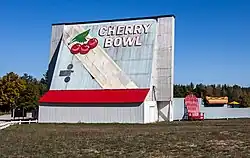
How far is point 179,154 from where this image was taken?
663 inches

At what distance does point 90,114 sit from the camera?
169 feet

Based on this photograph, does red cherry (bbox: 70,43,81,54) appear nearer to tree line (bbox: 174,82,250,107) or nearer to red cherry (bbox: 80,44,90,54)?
red cherry (bbox: 80,44,90,54)

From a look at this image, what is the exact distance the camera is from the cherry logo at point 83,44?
189 feet

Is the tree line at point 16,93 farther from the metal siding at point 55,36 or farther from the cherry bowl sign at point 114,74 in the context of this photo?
the cherry bowl sign at point 114,74

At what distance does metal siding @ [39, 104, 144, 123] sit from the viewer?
49844 mm

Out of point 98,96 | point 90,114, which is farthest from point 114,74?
point 90,114

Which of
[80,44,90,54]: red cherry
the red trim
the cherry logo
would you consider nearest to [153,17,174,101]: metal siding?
the red trim

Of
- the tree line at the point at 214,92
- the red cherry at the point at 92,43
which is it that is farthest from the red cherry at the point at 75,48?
the tree line at the point at 214,92

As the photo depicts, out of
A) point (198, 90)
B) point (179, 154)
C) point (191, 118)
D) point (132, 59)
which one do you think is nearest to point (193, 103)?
point (191, 118)

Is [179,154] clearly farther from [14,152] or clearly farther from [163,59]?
[163,59]

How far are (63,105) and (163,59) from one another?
1433 centimetres

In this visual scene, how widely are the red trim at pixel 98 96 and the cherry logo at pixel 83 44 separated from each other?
635 centimetres

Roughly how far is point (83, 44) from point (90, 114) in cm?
1163

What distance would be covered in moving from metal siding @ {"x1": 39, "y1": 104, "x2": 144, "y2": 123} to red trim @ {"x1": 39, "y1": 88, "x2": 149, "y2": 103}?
0.88 metres
